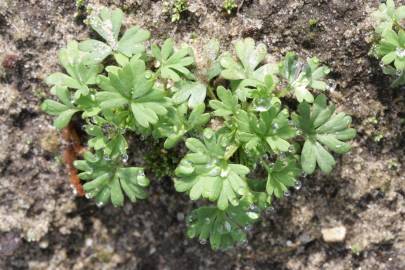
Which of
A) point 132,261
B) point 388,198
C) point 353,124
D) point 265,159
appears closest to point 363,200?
point 388,198

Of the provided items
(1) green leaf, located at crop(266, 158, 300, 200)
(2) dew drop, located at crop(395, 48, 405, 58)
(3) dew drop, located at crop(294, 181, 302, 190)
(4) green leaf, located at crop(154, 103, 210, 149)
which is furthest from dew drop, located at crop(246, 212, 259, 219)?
(2) dew drop, located at crop(395, 48, 405, 58)

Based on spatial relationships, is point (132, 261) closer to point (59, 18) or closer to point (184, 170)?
point (184, 170)

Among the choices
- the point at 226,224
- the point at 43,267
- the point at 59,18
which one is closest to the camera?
the point at 226,224

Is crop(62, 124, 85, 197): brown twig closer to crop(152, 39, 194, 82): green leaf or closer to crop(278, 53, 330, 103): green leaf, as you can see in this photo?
crop(152, 39, 194, 82): green leaf

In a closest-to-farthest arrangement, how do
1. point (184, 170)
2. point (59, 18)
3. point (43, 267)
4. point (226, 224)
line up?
point (184, 170) < point (226, 224) < point (59, 18) < point (43, 267)

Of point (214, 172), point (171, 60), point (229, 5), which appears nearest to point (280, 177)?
point (214, 172)

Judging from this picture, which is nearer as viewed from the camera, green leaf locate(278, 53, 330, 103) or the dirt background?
green leaf locate(278, 53, 330, 103)
